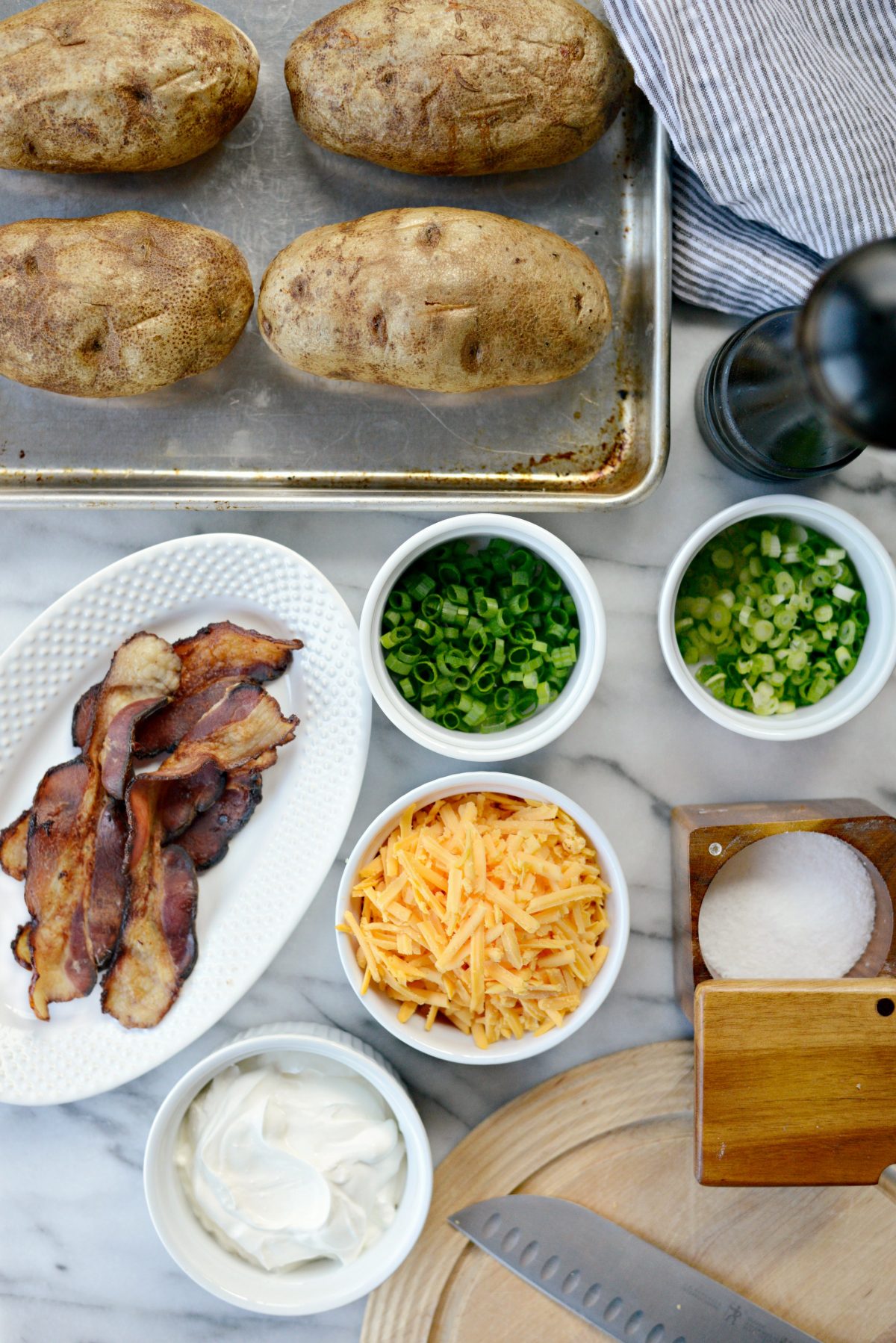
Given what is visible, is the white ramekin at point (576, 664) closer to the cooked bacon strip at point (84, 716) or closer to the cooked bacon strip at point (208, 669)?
the cooked bacon strip at point (208, 669)

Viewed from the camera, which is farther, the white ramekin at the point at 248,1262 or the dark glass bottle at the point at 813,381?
the white ramekin at the point at 248,1262

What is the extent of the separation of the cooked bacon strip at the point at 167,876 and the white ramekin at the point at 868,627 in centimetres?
44

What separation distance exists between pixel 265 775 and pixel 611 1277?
27.0 inches

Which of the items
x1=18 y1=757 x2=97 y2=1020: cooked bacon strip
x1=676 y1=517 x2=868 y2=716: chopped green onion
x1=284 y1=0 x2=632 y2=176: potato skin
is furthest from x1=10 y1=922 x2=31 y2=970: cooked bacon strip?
x1=284 y1=0 x2=632 y2=176: potato skin

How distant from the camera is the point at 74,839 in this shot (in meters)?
1.04

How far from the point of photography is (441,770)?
109 cm

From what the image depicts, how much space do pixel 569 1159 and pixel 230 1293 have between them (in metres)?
0.40

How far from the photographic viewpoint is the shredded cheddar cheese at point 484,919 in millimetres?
921

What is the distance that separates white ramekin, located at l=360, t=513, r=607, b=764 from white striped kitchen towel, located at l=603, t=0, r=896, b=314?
401mm

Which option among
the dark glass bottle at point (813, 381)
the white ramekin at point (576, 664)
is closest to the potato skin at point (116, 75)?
the white ramekin at point (576, 664)

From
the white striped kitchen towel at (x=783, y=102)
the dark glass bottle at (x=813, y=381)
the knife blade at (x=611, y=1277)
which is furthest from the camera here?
the knife blade at (x=611, y=1277)

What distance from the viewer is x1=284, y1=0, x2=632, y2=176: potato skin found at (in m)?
0.92

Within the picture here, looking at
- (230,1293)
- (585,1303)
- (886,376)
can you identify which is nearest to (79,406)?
(886,376)

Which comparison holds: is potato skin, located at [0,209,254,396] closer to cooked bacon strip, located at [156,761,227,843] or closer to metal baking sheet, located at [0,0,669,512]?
metal baking sheet, located at [0,0,669,512]
